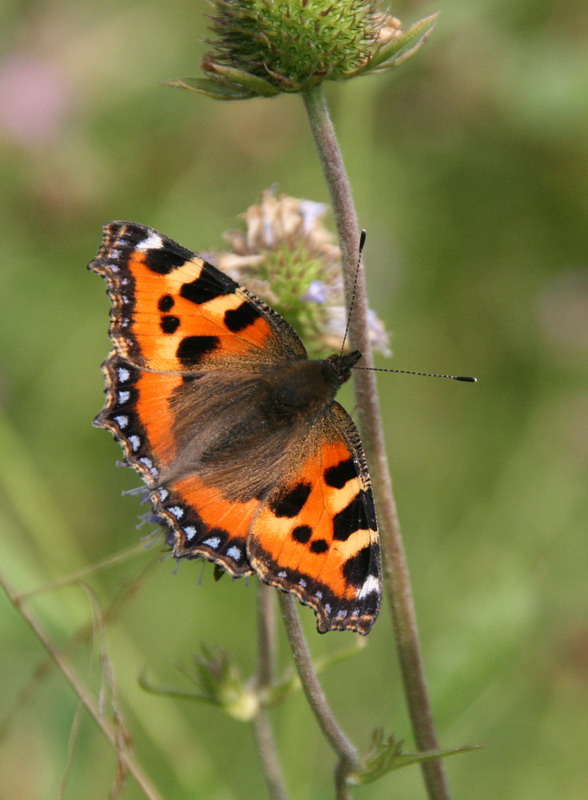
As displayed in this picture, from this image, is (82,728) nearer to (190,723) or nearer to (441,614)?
(190,723)

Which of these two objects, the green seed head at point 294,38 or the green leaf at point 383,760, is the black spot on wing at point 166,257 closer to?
the green seed head at point 294,38

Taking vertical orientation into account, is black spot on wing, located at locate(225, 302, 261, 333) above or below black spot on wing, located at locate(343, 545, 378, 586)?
above

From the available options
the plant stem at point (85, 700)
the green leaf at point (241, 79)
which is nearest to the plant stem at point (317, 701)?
the plant stem at point (85, 700)

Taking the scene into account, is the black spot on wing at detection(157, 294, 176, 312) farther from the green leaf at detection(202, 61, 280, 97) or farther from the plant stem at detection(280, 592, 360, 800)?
the plant stem at detection(280, 592, 360, 800)

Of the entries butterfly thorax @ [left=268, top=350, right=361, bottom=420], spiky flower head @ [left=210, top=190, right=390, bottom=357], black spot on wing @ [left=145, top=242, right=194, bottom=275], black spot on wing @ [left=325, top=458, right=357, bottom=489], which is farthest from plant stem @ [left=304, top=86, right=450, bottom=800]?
spiky flower head @ [left=210, top=190, right=390, bottom=357]

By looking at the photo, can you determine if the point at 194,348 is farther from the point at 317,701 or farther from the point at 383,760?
the point at 383,760

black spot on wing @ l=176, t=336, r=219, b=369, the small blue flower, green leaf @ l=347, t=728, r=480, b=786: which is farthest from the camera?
the small blue flower
